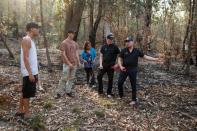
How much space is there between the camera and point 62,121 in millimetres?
8461

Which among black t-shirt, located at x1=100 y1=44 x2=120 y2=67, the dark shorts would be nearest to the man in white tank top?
the dark shorts

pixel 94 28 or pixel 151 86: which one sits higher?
pixel 94 28

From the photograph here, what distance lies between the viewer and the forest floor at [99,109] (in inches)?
327

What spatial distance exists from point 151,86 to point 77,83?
9.35ft

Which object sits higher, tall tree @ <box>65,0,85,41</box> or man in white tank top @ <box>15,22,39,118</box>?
tall tree @ <box>65,0,85,41</box>

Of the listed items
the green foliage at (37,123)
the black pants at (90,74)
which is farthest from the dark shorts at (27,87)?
the black pants at (90,74)

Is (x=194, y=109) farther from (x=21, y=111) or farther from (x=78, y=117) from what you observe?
(x=21, y=111)

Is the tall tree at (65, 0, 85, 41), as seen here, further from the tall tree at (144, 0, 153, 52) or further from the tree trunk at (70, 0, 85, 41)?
the tall tree at (144, 0, 153, 52)

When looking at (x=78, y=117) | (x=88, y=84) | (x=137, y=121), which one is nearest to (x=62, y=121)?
(x=78, y=117)

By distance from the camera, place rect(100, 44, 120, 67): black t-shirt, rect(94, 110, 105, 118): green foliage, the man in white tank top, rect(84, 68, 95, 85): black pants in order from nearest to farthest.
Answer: the man in white tank top
rect(94, 110, 105, 118): green foliage
rect(100, 44, 120, 67): black t-shirt
rect(84, 68, 95, 85): black pants

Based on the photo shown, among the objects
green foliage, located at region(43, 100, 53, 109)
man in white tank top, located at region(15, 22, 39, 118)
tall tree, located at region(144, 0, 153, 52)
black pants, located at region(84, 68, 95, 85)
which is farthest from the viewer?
tall tree, located at region(144, 0, 153, 52)

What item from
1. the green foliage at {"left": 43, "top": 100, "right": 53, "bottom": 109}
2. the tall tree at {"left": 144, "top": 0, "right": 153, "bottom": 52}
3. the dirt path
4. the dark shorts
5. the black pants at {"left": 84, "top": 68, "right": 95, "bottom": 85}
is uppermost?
the tall tree at {"left": 144, "top": 0, "right": 153, "bottom": 52}

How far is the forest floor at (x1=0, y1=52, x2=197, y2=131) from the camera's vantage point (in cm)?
830

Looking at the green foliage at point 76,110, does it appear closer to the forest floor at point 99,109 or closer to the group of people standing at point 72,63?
the forest floor at point 99,109
